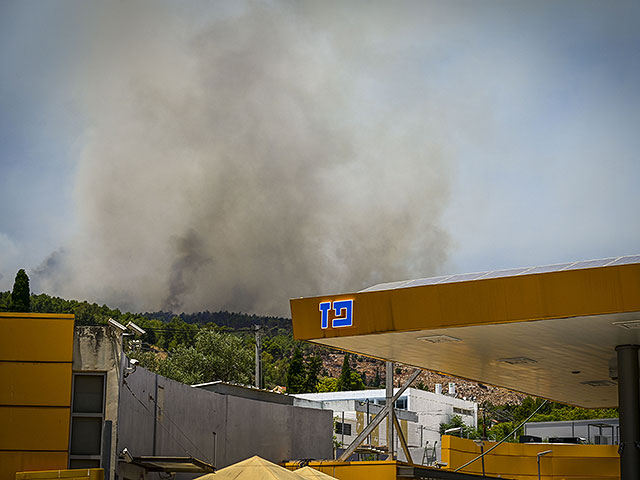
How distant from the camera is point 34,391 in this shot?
59.8 ft

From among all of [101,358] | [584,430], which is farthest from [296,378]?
[101,358]

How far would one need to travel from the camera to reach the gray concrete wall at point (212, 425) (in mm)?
21142

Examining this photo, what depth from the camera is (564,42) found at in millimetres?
161000

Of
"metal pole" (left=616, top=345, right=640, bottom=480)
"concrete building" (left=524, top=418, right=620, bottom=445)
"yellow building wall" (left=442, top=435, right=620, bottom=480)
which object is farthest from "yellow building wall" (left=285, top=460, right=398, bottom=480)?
"concrete building" (left=524, top=418, right=620, bottom=445)

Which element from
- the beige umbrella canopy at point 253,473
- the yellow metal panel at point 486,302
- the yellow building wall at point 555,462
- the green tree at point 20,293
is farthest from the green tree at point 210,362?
the beige umbrella canopy at point 253,473

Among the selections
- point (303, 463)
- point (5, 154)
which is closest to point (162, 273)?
point (5, 154)

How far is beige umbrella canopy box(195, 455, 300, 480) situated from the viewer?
13.6 m

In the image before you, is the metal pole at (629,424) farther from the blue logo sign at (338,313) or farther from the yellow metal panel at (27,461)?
the yellow metal panel at (27,461)

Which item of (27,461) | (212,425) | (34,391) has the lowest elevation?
(27,461)

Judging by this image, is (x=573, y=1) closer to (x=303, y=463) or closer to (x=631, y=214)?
(x=631, y=214)

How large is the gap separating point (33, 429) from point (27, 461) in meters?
0.63

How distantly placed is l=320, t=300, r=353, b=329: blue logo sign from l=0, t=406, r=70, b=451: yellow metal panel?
18.3 ft

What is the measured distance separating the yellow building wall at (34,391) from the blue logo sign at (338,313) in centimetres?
515

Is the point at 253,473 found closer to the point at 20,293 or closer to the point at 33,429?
the point at 33,429
